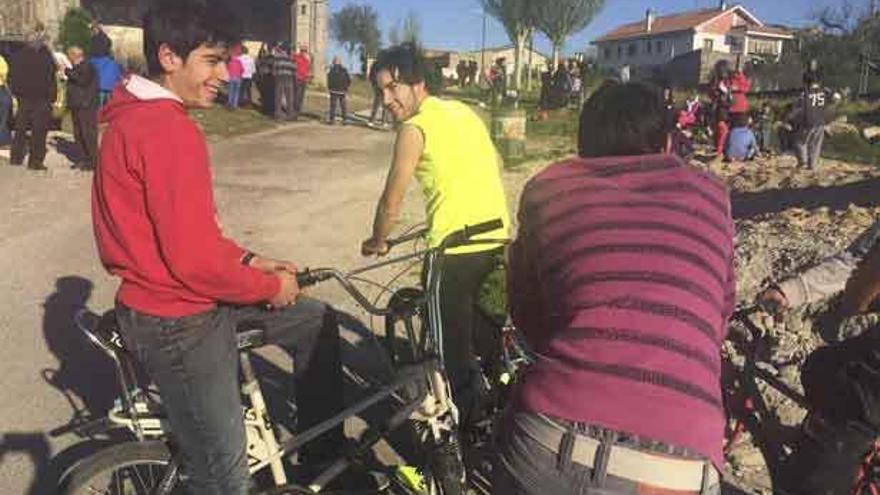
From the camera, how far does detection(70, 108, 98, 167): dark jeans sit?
1194 cm

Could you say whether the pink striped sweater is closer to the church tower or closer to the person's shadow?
the person's shadow

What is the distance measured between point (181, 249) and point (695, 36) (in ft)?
282

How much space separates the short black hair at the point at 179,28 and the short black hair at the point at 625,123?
46.7 inches

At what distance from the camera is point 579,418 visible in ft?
6.55

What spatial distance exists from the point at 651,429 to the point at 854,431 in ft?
5.08

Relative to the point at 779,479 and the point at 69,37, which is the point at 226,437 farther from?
the point at 69,37

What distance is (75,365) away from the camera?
5.19 m

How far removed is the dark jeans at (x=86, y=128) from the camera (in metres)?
11.9

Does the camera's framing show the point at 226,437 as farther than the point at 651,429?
Yes

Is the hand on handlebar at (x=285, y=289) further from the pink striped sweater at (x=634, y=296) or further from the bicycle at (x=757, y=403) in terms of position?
the bicycle at (x=757, y=403)

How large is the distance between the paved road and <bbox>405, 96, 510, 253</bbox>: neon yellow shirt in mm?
1972

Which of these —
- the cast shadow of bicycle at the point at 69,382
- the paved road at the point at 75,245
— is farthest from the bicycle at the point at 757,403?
the paved road at the point at 75,245

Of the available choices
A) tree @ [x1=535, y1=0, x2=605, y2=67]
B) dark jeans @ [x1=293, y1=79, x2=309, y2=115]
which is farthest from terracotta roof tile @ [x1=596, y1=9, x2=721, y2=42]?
dark jeans @ [x1=293, y1=79, x2=309, y2=115]

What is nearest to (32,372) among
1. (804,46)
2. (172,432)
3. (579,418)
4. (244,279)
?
(172,432)
